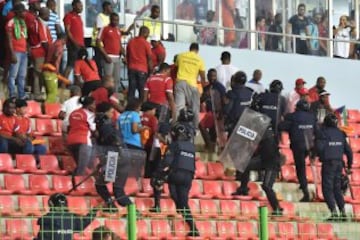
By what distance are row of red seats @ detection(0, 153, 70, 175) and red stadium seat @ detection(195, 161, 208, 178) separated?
7.84ft

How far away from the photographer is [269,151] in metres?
23.6

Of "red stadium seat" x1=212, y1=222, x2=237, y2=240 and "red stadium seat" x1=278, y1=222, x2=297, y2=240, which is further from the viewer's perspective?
"red stadium seat" x1=278, y1=222, x2=297, y2=240

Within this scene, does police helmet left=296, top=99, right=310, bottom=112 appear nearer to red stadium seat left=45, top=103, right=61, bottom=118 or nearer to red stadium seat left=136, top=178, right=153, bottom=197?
red stadium seat left=136, top=178, right=153, bottom=197

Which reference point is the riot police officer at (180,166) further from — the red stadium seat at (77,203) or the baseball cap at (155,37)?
the baseball cap at (155,37)

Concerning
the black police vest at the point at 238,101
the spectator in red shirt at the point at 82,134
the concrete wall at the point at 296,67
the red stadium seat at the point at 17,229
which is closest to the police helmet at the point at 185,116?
the spectator in red shirt at the point at 82,134

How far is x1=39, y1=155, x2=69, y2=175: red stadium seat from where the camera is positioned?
21.8 meters

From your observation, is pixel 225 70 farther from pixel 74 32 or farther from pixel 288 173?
pixel 74 32

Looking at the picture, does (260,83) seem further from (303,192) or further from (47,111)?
(47,111)

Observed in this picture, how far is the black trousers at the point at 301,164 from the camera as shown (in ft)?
79.6

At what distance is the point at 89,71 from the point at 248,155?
96.1 inches

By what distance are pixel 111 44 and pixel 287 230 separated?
4372mm

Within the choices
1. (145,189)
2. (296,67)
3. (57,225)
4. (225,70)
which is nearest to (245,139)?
(225,70)

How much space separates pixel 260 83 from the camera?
2586 cm

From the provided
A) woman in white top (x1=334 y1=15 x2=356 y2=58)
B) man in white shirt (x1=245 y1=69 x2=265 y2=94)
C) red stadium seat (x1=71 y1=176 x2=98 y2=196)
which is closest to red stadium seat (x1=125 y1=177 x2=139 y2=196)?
red stadium seat (x1=71 y1=176 x2=98 y2=196)
